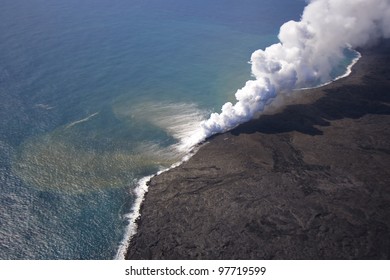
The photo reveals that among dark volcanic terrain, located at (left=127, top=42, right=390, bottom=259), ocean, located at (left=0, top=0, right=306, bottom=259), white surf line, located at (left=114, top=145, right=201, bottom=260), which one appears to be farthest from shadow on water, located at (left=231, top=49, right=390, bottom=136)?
white surf line, located at (left=114, top=145, right=201, bottom=260)

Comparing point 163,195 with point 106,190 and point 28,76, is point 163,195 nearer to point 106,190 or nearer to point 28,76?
point 106,190

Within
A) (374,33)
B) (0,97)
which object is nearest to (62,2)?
(0,97)

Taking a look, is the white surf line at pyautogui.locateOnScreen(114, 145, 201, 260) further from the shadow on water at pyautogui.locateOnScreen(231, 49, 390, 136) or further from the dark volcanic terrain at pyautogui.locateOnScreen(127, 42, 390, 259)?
the shadow on water at pyautogui.locateOnScreen(231, 49, 390, 136)

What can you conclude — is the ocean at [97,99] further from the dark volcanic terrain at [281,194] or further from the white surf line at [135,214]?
the dark volcanic terrain at [281,194]

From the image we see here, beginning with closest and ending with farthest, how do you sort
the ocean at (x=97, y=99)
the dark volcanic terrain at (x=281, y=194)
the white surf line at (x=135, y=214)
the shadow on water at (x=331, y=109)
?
the dark volcanic terrain at (x=281, y=194) → the white surf line at (x=135, y=214) → the ocean at (x=97, y=99) → the shadow on water at (x=331, y=109)

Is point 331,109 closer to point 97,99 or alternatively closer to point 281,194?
point 281,194

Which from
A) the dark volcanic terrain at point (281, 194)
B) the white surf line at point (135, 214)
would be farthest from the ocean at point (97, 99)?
the dark volcanic terrain at point (281, 194)

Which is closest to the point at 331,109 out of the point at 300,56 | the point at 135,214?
the point at 300,56
